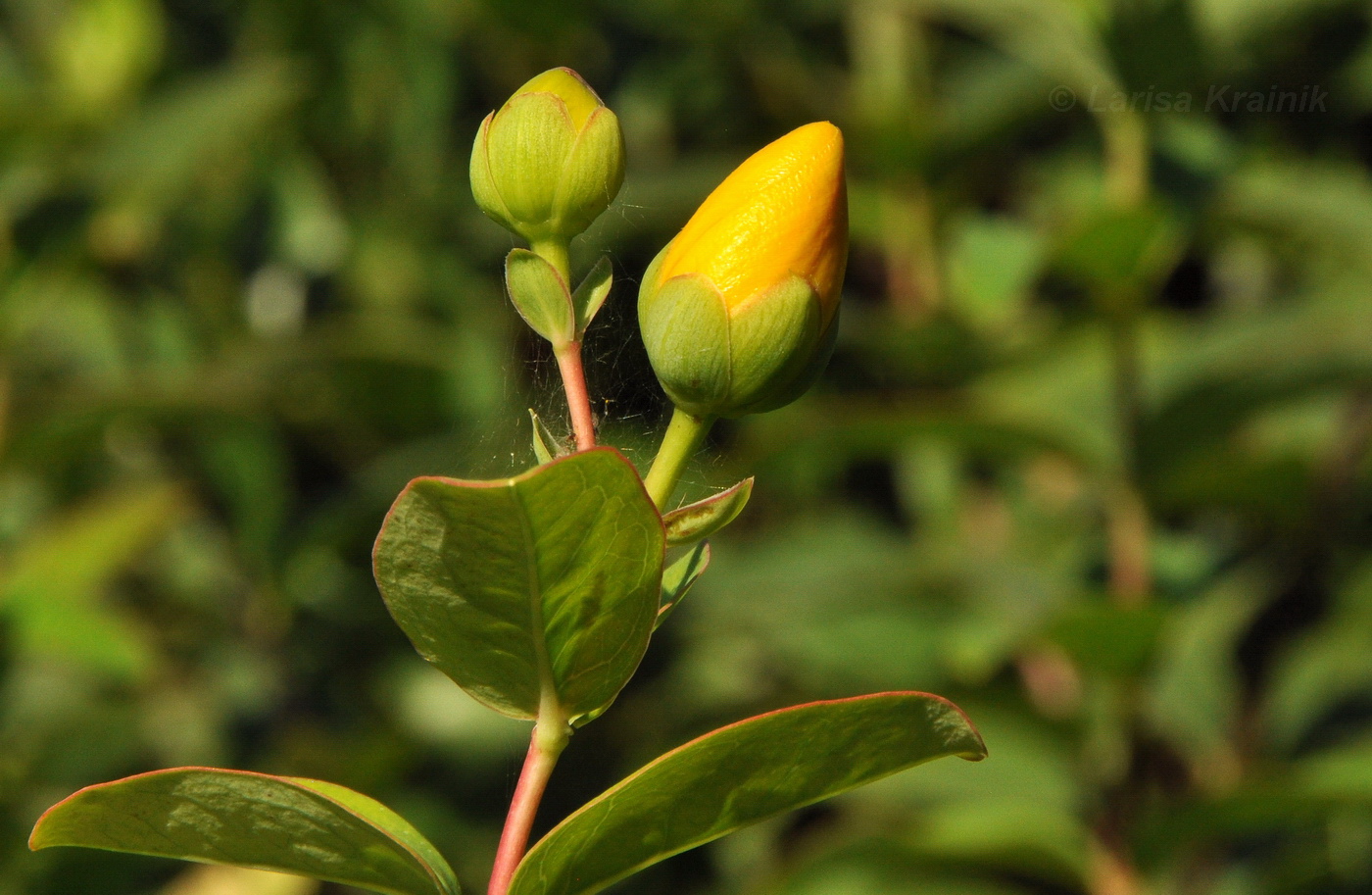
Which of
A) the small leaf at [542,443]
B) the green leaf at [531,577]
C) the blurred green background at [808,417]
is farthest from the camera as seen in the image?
the blurred green background at [808,417]

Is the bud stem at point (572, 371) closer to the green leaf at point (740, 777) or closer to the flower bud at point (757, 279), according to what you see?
the flower bud at point (757, 279)

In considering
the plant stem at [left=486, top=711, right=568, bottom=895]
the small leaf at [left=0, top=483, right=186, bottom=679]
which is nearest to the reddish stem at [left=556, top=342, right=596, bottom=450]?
the plant stem at [left=486, top=711, right=568, bottom=895]

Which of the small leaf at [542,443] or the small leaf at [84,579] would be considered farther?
the small leaf at [84,579]

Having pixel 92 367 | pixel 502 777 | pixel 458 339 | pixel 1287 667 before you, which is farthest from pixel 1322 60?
pixel 92 367

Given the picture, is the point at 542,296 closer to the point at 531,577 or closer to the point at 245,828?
the point at 531,577

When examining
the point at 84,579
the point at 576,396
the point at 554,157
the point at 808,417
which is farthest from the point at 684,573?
the point at 84,579

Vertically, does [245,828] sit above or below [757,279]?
below

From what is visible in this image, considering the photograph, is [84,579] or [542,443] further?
[84,579]

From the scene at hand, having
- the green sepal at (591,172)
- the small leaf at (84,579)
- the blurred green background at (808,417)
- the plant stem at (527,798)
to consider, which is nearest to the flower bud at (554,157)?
the green sepal at (591,172)

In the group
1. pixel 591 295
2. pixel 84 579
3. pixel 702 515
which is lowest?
pixel 84 579
